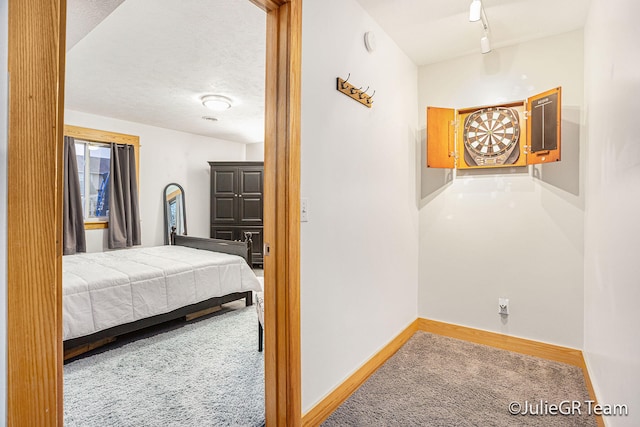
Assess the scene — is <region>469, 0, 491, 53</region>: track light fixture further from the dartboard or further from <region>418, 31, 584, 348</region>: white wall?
the dartboard

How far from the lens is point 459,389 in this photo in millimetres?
2119

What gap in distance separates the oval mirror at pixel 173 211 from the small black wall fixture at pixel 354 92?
4.61 m

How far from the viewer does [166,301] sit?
10.2ft

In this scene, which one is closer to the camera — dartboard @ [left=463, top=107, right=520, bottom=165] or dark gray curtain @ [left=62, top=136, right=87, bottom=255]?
dartboard @ [left=463, top=107, right=520, bottom=165]

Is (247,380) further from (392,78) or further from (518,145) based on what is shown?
(518,145)

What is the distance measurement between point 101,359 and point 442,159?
322cm

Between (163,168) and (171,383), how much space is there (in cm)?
446

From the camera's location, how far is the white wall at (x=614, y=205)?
1.25 m

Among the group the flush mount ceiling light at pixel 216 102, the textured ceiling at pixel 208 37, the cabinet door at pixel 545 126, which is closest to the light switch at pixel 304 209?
the textured ceiling at pixel 208 37

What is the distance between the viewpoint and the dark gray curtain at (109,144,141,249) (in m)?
5.09

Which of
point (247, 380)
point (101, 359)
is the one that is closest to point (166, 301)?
point (101, 359)

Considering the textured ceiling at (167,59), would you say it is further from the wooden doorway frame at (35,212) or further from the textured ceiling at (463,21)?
the wooden doorway frame at (35,212)

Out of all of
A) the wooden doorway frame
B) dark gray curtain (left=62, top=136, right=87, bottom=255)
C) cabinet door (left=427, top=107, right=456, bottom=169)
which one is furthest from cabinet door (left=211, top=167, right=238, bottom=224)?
the wooden doorway frame

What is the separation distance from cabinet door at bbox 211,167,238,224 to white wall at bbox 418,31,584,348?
13.3 ft
